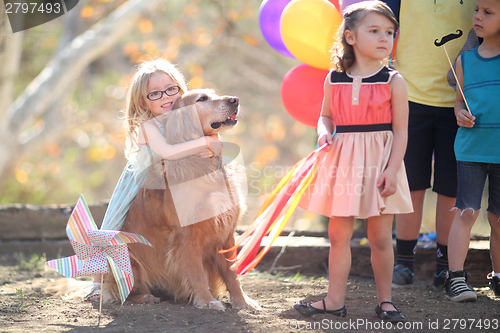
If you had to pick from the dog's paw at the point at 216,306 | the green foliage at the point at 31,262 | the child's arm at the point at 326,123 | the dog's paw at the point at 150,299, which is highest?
the child's arm at the point at 326,123

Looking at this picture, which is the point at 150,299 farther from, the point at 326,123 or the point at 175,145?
the point at 326,123

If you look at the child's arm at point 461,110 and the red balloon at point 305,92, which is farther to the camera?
the red balloon at point 305,92

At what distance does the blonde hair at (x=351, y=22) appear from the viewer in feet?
7.11

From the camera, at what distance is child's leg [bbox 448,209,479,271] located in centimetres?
257

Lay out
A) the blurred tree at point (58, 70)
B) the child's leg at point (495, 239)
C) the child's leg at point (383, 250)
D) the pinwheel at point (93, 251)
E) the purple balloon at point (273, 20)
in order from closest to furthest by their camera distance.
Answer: the child's leg at point (383, 250) → the pinwheel at point (93, 251) → the child's leg at point (495, 239) → the purple balloon at point (273, 20) → the blurred tree at point (58, 70)

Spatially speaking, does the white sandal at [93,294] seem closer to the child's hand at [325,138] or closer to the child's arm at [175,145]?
the child's arm at [175,145]

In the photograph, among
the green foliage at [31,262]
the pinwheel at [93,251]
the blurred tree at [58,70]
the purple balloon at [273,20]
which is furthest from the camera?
the blurred tree at [58,70]

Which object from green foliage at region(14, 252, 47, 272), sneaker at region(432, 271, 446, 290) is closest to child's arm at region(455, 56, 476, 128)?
sneaker at region(432, 271, 446, 290)

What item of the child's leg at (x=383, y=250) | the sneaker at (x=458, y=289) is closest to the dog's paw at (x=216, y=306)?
the child's leg at (x=383, y=250)

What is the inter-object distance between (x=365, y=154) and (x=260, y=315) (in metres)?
1.09

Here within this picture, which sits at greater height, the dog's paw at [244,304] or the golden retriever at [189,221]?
the golden retriever at [189,221]

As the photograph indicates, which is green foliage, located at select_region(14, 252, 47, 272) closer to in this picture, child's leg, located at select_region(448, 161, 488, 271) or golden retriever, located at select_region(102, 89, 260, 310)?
golden retriever, located at select_region(102, 89, 260, 310)

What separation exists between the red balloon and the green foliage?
8.74 feet

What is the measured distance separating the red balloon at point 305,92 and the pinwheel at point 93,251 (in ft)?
5.32
